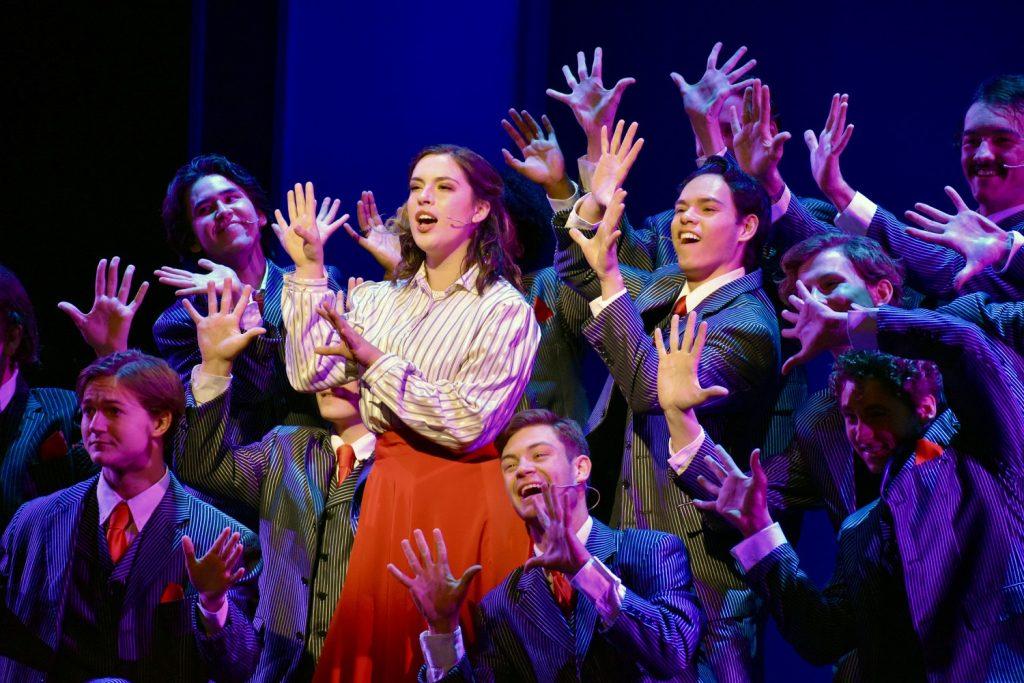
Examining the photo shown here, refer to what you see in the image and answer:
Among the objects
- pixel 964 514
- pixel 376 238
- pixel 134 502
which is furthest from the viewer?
pixel 376 238

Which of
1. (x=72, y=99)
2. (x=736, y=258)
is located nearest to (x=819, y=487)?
(x=736, y=258)

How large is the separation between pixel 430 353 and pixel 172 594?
2.80 feet

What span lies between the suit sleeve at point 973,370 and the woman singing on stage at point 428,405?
90cm

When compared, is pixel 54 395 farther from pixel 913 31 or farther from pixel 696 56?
pixel 913 31

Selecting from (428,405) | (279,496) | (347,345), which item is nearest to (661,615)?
(428,405)

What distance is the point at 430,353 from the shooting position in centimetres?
321

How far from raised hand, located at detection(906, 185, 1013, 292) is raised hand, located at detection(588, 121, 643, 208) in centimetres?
81

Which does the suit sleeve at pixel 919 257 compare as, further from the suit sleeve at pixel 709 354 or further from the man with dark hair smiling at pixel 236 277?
the man with dark hair smiling at pixel 236 277

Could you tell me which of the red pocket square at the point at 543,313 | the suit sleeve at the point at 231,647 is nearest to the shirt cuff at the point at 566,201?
the red pocket square at the point at 543,313

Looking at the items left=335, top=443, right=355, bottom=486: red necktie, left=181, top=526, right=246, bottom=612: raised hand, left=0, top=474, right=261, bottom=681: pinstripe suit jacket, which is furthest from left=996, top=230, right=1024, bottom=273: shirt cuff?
left=0, top=474, right=261, bottom=681: pinstripe suit jacket

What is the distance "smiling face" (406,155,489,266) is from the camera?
10.9ft

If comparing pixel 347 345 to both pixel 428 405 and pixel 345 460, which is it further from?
pixel 345 460

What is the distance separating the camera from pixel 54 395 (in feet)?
12.8

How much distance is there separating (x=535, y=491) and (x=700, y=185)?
103 centimetres
